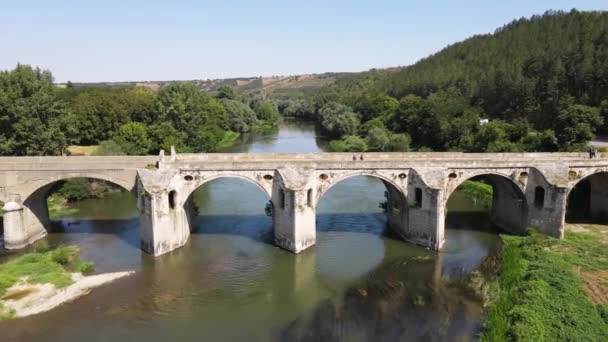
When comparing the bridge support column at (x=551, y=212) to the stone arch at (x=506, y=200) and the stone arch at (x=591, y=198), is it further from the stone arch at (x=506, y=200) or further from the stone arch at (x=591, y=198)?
the stone arch at (x=591, y=198)

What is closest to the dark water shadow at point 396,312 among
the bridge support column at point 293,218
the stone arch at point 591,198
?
the bridge support column at point 293,218

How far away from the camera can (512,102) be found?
200 feet

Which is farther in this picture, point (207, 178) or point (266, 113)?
point (266, 113)

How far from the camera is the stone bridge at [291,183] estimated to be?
27078 mm

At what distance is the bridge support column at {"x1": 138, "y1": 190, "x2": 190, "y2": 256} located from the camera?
26125 mm

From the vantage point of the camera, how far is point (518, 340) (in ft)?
57.1

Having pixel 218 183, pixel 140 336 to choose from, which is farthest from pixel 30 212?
pixel 218 183

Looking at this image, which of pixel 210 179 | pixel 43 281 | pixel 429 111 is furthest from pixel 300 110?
pixel 43 281

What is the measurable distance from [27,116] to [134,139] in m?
9.38

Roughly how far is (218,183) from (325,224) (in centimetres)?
1568

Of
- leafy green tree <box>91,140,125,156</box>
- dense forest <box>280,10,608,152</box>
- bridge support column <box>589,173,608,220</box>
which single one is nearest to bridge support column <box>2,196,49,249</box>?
leafy green tree <box>91,140,125,156</box>

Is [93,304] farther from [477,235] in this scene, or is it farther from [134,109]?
[134,109]

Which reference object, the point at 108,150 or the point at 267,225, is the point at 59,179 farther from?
the point at 267,225

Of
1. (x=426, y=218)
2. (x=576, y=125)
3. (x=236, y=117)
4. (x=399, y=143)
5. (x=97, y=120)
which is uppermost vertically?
(x=236, y=117)
